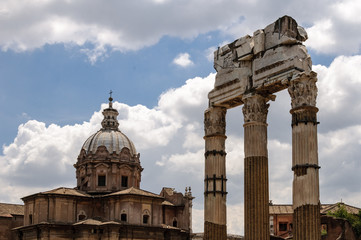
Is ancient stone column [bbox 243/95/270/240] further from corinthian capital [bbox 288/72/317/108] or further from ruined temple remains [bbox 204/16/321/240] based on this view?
corinthian capital [bbox 288/72/317/108]

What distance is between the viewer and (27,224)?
2712 inches

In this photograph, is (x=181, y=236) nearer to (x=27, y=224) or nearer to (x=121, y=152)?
(x=121, y=152)

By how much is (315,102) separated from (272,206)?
62.7m

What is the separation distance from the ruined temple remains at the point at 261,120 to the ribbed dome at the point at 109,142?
154 ft

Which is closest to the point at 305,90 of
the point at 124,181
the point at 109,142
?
the point at 124,181

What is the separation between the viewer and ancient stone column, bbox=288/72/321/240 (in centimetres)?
2247

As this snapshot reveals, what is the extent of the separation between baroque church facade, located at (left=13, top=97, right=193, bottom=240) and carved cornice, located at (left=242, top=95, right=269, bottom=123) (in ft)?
135

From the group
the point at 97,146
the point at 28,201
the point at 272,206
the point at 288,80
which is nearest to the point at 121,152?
the point at 97,146

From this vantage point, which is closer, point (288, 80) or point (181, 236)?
point (288, 80)

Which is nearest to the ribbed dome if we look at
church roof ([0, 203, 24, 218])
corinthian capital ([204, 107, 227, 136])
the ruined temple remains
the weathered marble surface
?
church roof ([0, 203, 24, 218])

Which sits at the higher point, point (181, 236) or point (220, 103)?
point (220, 103)

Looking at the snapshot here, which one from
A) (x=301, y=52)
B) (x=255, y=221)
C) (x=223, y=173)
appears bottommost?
(x=255, y=221)

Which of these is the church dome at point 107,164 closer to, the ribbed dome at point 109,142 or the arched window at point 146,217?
the ribbed dome at point 109,142

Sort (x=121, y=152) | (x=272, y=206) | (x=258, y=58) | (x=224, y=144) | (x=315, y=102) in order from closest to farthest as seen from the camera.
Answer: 1. (x=315, y=102)
2. (x=258, y=58)
3. (x=224, y=144)
4. (x=121, y=152)
5. (x=272, y=206)
